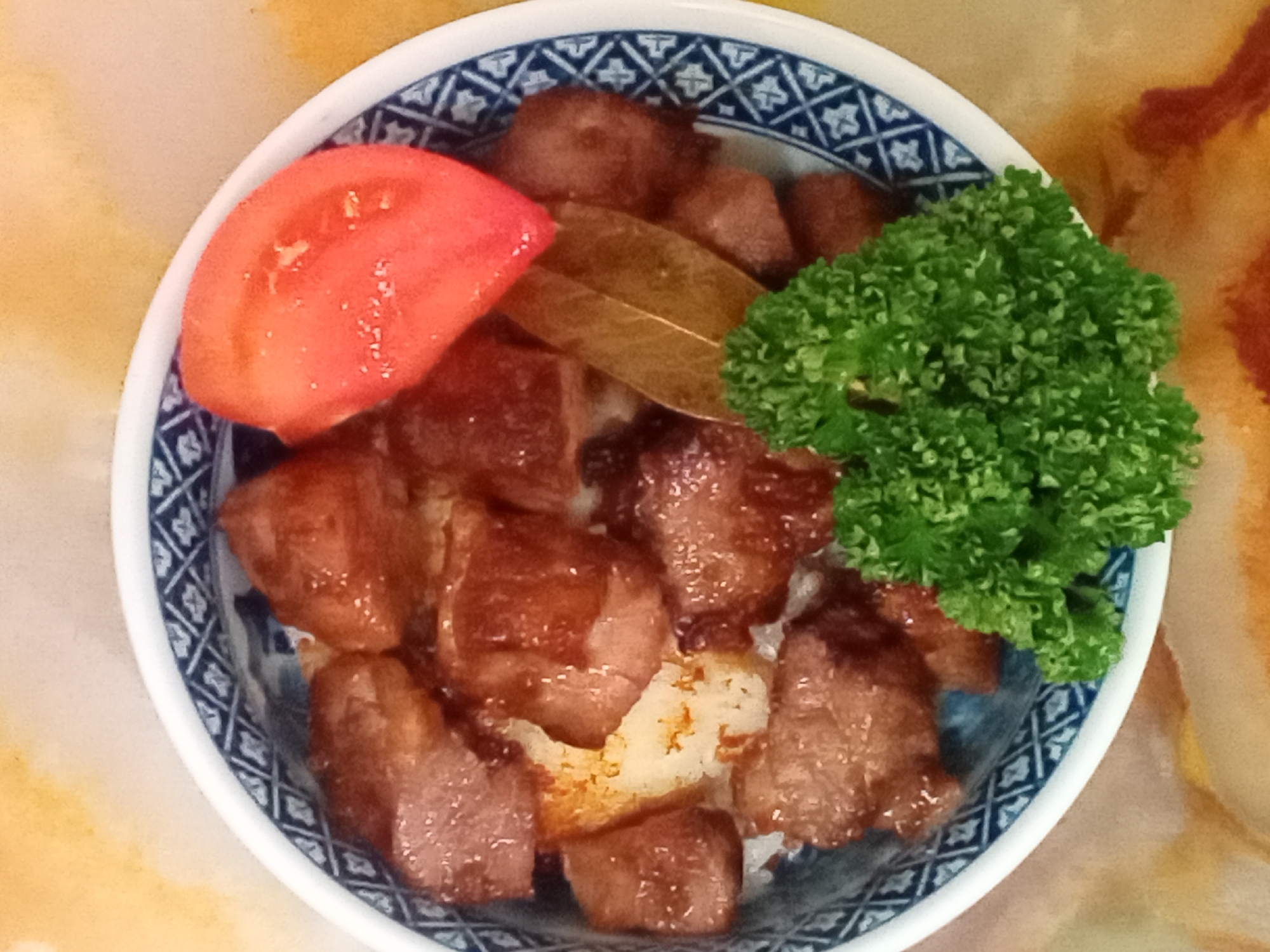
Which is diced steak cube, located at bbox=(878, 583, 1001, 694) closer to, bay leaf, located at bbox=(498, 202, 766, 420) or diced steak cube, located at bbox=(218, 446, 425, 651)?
bay leaf, located at bbox=(498, 202, 766, 420)

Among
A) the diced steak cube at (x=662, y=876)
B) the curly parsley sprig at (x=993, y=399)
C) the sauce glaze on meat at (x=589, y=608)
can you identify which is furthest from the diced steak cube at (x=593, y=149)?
the diced steak cube at (x=662, y=876)

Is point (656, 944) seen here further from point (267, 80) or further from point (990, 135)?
point (267, 80)

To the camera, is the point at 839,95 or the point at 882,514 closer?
the point at 882,514

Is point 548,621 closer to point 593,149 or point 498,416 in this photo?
point 498,416

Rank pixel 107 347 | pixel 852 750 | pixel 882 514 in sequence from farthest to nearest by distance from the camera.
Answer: pixel 107 347 → pixel 852 750 → pixel 882 514

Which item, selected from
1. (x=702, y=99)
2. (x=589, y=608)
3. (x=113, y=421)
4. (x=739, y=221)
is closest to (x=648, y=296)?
(x=739, y=221)

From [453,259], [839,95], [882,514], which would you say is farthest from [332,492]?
[839,95]
